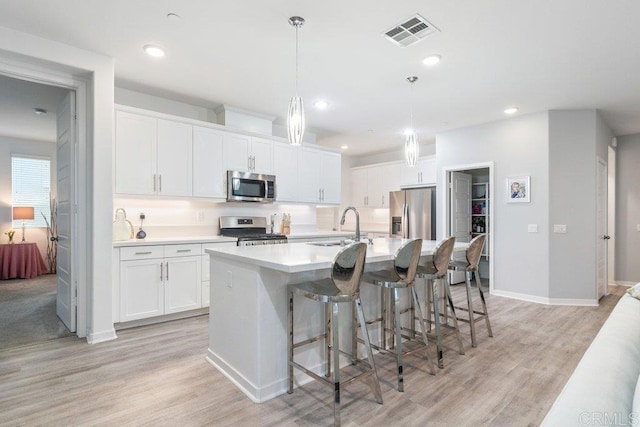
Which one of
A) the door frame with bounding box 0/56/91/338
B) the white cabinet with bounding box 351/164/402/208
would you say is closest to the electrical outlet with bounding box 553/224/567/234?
the white cabinet with bounding box 351/164/402/208

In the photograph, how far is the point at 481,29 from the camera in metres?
2.68

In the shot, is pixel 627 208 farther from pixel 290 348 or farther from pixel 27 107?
pixel 27 107

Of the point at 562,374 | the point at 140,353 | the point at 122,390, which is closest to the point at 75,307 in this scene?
the point at 140,353

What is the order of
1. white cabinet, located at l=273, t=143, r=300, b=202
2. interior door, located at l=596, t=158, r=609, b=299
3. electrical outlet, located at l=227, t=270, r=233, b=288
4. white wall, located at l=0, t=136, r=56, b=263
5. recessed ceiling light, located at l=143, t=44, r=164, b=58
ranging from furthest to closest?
white wall, located at l=0, t=136, r=56, b=263 → white cabinet, located at l=273, t=143, r=300, b=202 → interior door, located at l=596, t=158, r=609, b=299 → recessed ceiling light, located at l=143, t=44, r=164, b=58 → electrical outlet, located at l=227, t=270, r=233, b=288

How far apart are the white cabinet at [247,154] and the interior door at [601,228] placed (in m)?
4.56

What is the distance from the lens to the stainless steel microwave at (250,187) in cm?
448

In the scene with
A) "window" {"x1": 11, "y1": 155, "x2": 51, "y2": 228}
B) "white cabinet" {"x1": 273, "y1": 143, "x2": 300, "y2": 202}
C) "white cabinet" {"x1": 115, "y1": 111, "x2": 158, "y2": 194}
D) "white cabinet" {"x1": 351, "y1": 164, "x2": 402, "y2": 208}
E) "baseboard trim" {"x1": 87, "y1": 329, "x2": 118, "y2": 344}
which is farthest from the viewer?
"white cabinet" {"x1": 351, "y1": 164, "x2": 402, "y2": 208}

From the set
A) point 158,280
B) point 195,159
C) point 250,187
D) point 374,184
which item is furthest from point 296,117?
point 374,184

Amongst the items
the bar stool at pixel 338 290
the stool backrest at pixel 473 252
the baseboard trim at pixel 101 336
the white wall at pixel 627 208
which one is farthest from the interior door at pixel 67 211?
the white wall at pixel 627 208

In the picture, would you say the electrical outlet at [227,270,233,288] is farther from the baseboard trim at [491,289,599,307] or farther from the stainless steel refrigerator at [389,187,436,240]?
the baseboard trim at [491,289,599,307]

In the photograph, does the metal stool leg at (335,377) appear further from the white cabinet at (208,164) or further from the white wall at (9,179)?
the white wall at (9,179)

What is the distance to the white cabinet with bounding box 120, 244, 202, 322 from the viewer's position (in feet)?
11.3

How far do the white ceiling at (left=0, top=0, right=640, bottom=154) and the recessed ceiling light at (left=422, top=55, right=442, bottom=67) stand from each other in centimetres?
8

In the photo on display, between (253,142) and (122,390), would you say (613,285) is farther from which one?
(122,390)
